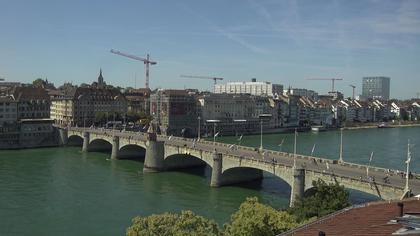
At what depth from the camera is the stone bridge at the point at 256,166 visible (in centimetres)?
3588

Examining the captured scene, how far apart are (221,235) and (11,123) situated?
75.5 metres

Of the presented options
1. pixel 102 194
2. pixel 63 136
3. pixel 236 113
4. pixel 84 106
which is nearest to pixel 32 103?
pixel 84 106

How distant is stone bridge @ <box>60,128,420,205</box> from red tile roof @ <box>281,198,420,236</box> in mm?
11437

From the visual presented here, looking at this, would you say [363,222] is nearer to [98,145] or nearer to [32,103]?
[98,145]

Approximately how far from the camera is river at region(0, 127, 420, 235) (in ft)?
120

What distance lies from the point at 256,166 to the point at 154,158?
17.1 m

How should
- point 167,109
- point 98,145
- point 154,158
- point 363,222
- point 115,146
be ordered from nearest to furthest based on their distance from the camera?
point 363,222 < point 154,158 < point 115,146 < point 98,145 < point 167,109

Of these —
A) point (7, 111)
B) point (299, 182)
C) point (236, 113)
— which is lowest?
point (299, 182)

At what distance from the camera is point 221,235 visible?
22.9 meters

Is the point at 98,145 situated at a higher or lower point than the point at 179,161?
higher

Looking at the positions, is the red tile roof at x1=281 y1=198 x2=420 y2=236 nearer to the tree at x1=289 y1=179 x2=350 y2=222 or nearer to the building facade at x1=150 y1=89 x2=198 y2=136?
the tree at x1=289 y1=179 x2=350 y2=222

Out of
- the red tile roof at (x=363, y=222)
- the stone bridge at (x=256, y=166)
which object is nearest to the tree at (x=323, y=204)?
the stone bridge at (x=256, y=166)

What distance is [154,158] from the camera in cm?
5969

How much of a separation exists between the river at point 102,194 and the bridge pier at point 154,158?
4.00 feet
